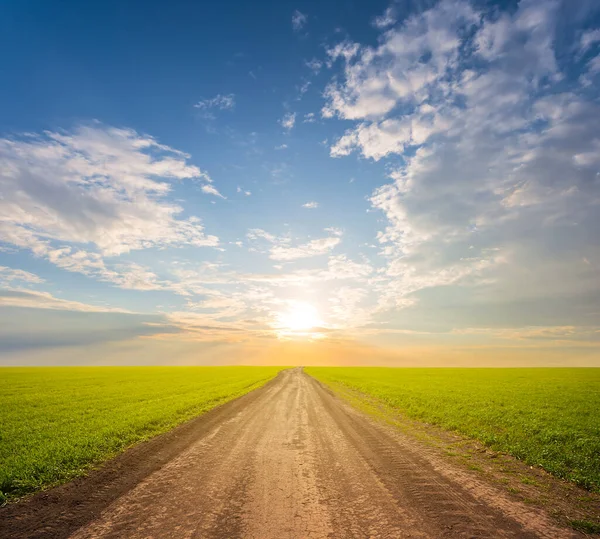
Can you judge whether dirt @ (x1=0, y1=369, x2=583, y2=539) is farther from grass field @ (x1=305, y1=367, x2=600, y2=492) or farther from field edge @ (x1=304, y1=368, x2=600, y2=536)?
grass field @ (x1=305, y1=367, x2=600, y2=492)

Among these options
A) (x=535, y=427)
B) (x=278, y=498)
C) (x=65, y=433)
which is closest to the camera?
(x=278, y=498)

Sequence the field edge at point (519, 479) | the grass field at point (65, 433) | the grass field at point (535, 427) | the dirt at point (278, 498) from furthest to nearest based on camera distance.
A: the grass field at point (535, 427) < the grass field at point (65, 433) < the field edge at point (519, 479) < the dirt at point (278, 498)

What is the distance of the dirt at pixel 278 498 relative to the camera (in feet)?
21.1

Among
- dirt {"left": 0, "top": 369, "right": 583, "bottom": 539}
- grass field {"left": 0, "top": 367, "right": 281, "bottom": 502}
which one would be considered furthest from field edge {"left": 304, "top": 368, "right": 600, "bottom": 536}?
grass field {"left": 0, "top": 367, "right": 281, "bottom": 502}

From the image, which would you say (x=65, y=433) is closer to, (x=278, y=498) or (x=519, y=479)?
(x=278, y=498)

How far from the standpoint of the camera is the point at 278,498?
7.73m

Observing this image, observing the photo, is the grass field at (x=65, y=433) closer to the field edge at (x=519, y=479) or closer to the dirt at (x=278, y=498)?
the dirt at (x=278, y=498)

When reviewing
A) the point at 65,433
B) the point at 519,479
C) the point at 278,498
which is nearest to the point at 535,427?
the point at 519,479

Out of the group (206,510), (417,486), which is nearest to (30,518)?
(206,510)

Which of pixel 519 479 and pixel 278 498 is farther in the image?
pixel 519 479

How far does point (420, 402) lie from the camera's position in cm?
2442

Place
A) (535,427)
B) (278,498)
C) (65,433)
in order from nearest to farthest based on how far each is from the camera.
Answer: (278,498) < (65,433) < (535,427)

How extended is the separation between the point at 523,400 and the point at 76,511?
30.5 meters

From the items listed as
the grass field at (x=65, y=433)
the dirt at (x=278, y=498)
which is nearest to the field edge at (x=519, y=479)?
the dirt at (x=278, y=498)
